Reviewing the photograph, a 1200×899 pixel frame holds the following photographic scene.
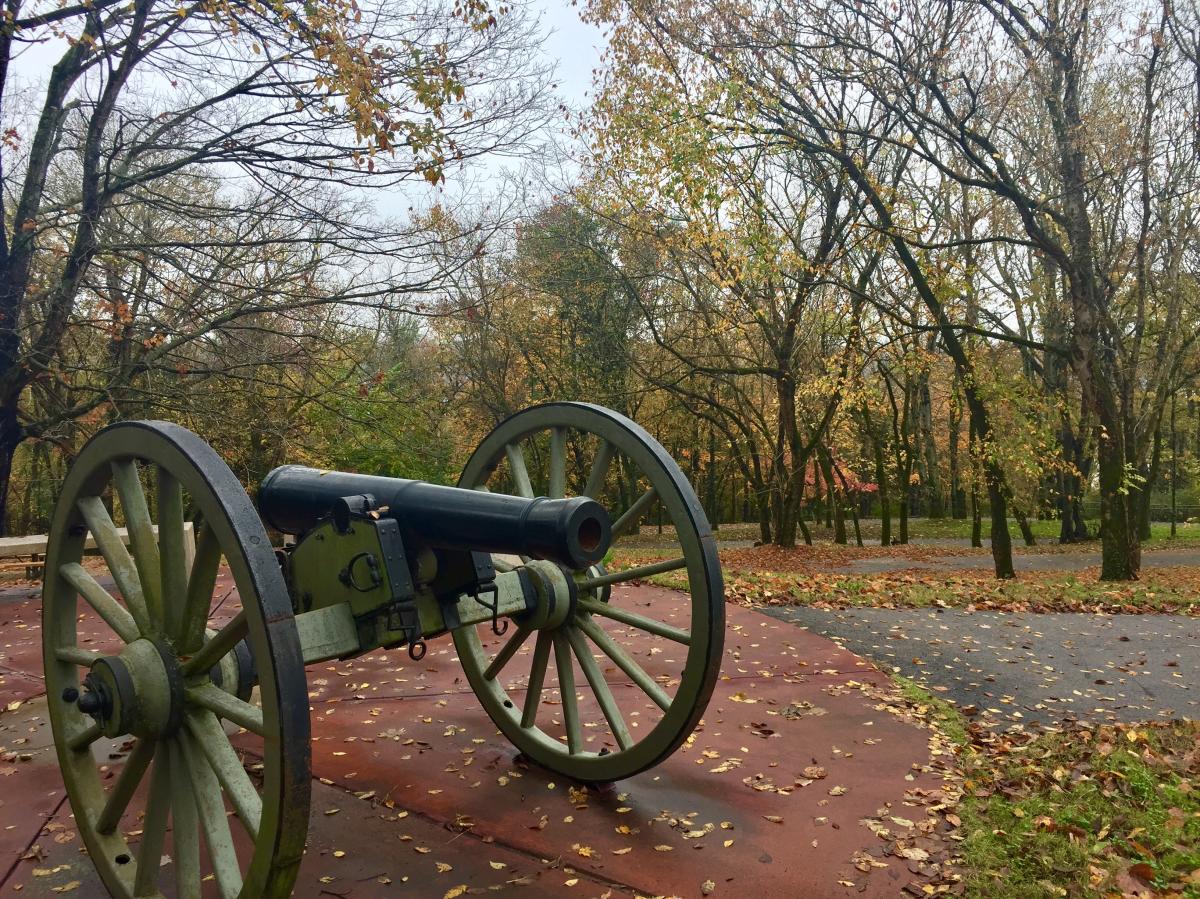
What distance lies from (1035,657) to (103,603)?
5.85 metres

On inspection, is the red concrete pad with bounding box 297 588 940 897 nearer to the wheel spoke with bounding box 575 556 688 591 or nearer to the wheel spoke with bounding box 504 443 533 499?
the wheel spoke with bounding box 575 556 688 591

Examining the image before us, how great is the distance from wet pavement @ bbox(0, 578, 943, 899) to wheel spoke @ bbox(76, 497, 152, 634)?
1028mm

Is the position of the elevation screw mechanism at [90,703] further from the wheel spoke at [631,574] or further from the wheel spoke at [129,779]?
the wheel spoke at [631,574]

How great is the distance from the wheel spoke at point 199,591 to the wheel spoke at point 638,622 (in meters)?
1.57

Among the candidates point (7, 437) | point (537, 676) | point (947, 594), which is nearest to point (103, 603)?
point (537, 676)

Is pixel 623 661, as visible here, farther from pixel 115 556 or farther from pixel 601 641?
pixel 115 556

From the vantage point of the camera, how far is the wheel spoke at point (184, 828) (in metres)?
2.41

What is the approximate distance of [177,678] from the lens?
2.51m

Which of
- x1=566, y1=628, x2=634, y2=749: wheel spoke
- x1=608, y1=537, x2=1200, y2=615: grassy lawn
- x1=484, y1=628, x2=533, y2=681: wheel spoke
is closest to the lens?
x1=566, y1=628, x2=634, y2=749: wheel spoke

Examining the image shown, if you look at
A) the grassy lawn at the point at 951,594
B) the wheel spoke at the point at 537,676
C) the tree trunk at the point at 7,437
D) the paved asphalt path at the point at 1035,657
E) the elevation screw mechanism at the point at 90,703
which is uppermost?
the tree trunk at the point at 7,437

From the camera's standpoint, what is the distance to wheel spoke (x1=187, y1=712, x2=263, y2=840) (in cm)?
218

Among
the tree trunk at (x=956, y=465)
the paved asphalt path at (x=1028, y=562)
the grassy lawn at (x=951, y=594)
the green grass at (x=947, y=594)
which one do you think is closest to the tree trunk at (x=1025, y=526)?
the paved asphalt path at (x=1028, y=562)

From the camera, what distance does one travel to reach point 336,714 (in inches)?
184

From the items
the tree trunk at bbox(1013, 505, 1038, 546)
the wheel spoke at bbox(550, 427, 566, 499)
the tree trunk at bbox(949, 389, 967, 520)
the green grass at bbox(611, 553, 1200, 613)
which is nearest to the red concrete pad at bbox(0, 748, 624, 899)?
the wheel spoke at bbox(550, 427, 566, 499)
